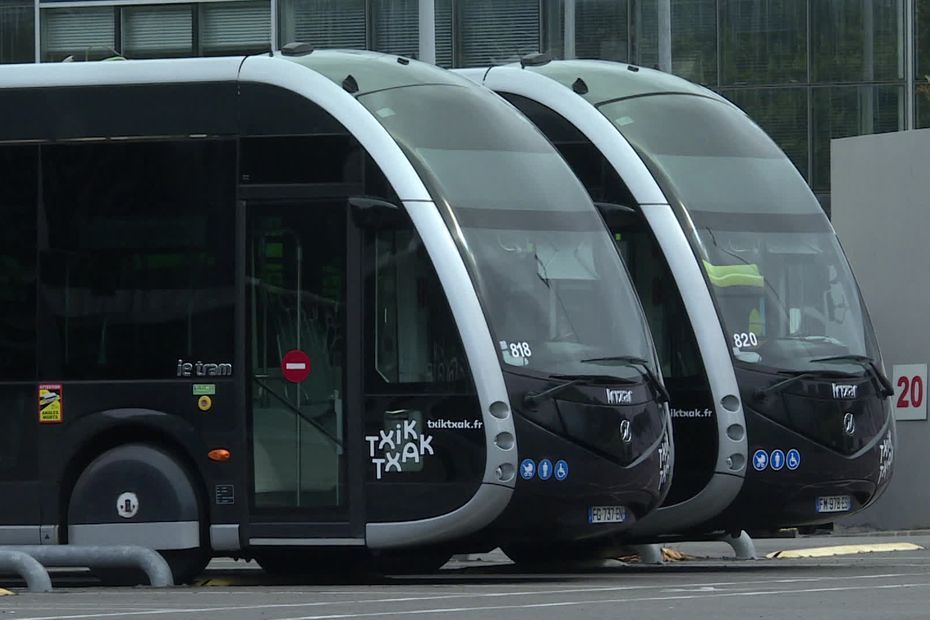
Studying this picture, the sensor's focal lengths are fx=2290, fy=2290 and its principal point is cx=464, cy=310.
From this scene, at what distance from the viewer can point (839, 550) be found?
19891mm

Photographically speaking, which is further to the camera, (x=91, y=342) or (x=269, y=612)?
(x=91, y=342)

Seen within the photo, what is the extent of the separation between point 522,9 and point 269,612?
80.1 feet

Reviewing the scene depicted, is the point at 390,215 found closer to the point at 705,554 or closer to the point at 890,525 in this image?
the point at 705,554

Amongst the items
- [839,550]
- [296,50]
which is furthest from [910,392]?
[296,50]

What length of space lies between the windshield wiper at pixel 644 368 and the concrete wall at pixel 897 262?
832 centimetres

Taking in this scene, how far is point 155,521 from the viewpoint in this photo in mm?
15094

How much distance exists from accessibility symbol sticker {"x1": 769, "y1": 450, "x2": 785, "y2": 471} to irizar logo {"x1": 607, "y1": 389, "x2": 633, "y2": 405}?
1.74m

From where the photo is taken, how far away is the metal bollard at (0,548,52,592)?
14.4 metres

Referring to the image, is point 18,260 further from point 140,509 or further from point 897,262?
point 897,262

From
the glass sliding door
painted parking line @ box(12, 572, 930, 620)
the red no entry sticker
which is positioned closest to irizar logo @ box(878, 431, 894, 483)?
painted parking line @ box(12, 572, 930, 620)

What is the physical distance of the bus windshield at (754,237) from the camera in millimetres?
16500

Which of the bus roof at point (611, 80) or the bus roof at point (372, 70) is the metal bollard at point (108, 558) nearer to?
the bus roof at point (372, 70)

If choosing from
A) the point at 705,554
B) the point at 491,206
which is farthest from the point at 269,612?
the point at 705,554

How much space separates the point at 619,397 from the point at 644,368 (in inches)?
18.8
